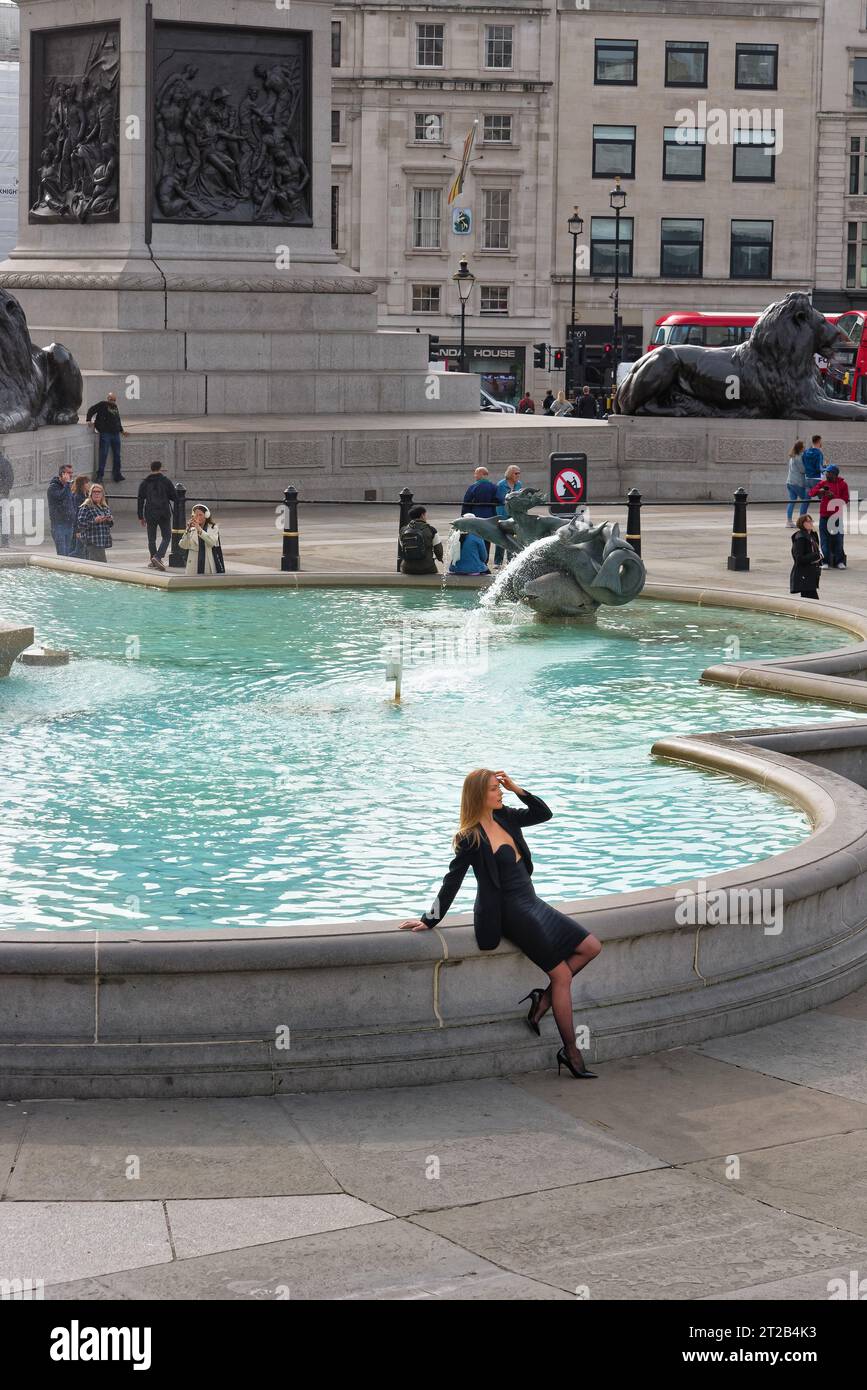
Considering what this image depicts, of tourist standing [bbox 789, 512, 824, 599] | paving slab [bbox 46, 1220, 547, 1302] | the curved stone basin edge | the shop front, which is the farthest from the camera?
the shop front

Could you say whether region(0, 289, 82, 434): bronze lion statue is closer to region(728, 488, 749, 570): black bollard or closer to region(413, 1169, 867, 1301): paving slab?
region(728, 488, 749, 570): black bollard

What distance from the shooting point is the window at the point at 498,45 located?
82875 mm

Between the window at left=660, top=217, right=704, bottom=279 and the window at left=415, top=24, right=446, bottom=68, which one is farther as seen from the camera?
the window at left=660, top=217, right=704, bottom=279

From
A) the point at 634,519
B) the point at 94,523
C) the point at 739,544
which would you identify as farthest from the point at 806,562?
the point at 94,523

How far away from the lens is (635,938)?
9406mm

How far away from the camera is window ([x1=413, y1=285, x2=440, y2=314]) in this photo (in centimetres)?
8338

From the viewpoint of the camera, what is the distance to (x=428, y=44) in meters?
82.4

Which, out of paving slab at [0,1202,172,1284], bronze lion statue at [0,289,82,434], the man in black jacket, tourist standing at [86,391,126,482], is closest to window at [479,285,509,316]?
tourist standing at [86,391,126,482]

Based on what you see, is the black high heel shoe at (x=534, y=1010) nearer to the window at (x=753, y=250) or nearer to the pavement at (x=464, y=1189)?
the pavement at (x=464, y=1189)

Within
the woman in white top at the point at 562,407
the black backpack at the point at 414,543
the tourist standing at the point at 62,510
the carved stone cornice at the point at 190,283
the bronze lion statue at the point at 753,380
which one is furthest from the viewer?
the woman in white top at the point at 562,407

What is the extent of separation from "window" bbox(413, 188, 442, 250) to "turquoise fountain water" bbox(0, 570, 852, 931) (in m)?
63.0

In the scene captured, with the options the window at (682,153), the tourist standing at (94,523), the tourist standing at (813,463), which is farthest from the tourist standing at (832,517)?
the window at (682,153)

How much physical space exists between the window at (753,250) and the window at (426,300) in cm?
1243

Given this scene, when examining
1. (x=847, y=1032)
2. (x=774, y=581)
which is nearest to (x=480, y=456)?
(x=774, y=581)
